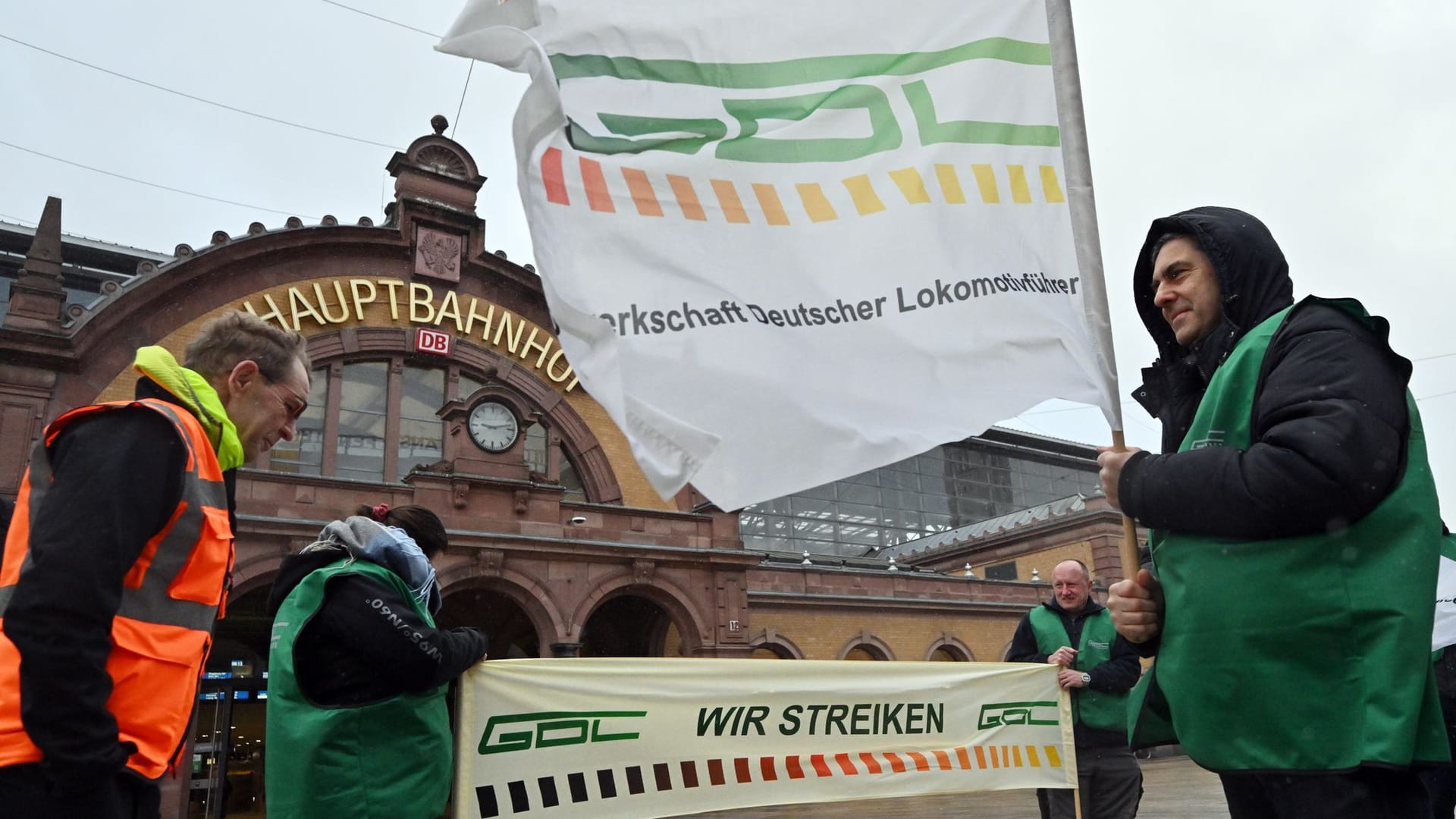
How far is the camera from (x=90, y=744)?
199 centimetres

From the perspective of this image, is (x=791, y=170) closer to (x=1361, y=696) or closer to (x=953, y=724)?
(x=1361, y=696)

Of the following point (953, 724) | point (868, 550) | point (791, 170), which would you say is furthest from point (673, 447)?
point (868, 550)

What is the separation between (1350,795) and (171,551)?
2.60m

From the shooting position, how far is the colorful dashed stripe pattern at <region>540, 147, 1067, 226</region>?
2668 millimetres

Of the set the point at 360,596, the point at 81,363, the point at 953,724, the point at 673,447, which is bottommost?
the point at 953,724

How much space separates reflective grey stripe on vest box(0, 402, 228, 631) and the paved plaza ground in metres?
6.66

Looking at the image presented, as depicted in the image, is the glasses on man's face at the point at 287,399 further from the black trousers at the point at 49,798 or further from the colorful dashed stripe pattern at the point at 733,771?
the colorful dashed stripe pattern at the point at 733,771

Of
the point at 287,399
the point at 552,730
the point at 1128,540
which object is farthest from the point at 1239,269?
the point at 552,730

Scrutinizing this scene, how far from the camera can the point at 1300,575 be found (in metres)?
1.95

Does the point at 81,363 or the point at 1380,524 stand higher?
the point at 81,363

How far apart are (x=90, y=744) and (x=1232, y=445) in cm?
251

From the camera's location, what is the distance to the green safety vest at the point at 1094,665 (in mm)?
5996

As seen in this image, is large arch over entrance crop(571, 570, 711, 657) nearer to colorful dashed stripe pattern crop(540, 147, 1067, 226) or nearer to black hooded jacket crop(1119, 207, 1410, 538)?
colorful dashed stripe pattern crop(540, 147, 1067, 226)

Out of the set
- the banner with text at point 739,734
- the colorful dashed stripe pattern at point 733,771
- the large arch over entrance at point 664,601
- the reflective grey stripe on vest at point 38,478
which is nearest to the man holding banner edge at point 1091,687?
the banner with text at point 739,734
